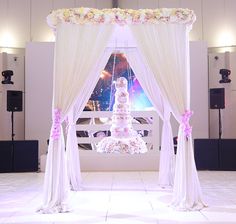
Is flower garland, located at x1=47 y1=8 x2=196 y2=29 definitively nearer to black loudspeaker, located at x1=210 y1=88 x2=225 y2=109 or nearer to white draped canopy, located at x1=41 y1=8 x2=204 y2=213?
white draped canopy, located at x1=41 y1=8 x2=204 y2=213

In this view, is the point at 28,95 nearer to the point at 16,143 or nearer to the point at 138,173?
the point at 16,143

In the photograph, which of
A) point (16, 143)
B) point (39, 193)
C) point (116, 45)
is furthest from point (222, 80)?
point (39, 193)

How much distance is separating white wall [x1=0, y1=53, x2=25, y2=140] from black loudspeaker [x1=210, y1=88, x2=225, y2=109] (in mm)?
5102

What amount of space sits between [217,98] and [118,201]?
5109mm

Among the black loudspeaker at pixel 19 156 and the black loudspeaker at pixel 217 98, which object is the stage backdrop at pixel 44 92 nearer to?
the black loudspeaker at pixel 217 98

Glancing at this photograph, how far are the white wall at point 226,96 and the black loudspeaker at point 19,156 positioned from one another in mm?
4910

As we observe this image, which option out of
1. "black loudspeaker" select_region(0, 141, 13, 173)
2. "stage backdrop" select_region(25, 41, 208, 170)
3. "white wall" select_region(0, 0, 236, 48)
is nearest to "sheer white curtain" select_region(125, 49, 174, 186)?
"black loudspeaker" select_region(0, 141, 13, 173)

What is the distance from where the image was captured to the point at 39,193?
615 centimetres

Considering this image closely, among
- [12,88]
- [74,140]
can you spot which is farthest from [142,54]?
[12,88]

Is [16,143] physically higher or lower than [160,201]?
higher

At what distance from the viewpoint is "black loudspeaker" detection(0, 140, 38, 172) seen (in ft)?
29.0

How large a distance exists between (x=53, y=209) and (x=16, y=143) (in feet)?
14.5

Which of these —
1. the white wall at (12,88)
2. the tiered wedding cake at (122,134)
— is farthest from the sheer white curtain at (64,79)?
the white wall at (12,88)

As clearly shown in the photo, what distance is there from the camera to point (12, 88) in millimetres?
10820
